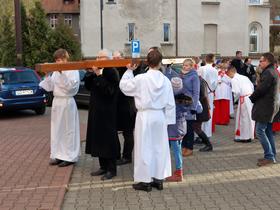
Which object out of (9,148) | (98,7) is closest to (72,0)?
(98,7)

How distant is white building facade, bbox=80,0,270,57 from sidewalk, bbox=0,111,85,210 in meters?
24.9

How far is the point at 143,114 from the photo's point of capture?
663 centimetres

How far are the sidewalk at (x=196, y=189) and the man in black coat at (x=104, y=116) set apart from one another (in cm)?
44

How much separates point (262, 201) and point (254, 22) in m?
36.8

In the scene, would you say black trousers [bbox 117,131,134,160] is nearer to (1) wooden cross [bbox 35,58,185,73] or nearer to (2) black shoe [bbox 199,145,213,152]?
(2) black shoe [bbox 199,145,213,152]

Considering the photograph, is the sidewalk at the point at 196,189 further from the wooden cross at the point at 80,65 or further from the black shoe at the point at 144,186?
the wooden cross at the point at 80,65

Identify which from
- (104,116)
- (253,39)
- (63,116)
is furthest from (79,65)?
(253,39)

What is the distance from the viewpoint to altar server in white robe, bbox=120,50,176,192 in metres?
6.55

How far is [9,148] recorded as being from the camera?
10148 millimetres

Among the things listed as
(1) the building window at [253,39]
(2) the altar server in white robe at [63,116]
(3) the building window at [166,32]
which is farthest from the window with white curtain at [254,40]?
→ (2) the altar server in white robe at [63,116]

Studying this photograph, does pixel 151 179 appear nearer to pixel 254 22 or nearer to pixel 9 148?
pixel 9 148

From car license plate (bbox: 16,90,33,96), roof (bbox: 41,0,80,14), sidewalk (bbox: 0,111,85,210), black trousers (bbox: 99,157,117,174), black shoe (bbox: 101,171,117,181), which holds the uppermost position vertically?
roof (bbox: 41,0,80,14)

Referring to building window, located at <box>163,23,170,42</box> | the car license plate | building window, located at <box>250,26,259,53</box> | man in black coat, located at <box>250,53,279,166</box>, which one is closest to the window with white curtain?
building window, located at <box>250,26,259,53</box>

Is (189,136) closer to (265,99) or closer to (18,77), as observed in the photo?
(265,99)
